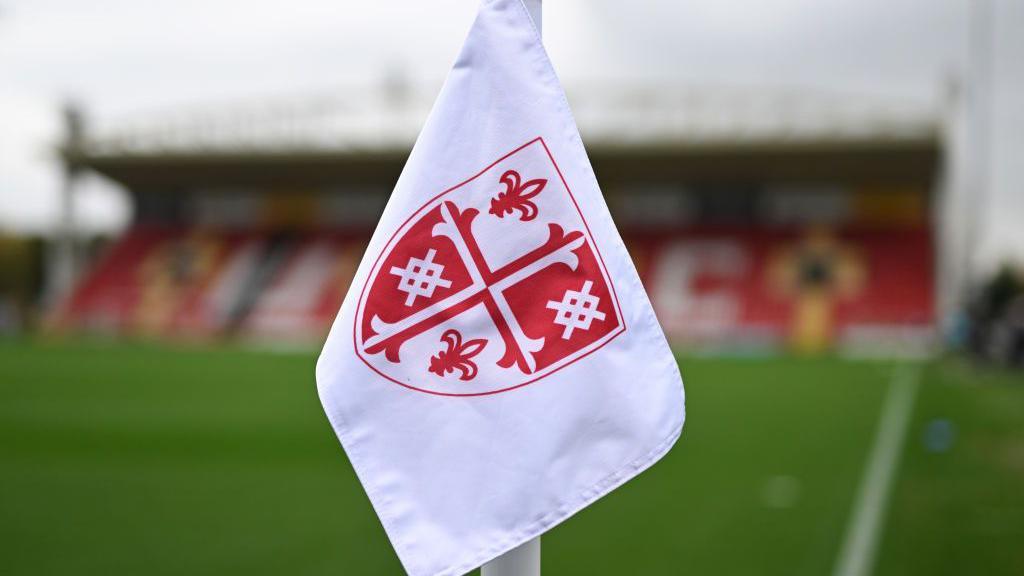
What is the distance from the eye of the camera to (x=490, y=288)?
4.71ft

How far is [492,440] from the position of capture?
1.43 m

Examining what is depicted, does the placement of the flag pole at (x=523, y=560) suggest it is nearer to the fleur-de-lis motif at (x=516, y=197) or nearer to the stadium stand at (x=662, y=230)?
the fleur-de-lis motif at (x=516, y=197)

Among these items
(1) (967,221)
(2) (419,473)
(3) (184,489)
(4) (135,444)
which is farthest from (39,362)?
(1) (967,221)

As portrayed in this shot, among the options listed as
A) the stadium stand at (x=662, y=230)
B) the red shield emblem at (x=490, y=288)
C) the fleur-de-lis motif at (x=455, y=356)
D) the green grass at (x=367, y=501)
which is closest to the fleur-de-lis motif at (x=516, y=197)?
the red shield emblem at (x=490, y=288)

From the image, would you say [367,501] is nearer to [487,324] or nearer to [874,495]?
[874,495]

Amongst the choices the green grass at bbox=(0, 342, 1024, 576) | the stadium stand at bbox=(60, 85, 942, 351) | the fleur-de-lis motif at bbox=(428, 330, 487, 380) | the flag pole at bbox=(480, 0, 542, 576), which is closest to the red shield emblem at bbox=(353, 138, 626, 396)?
the fleur-de-lis motif at bbox=(428, 330, 487, 380)

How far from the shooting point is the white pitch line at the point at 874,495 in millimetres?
4691

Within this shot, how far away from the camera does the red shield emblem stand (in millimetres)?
1434

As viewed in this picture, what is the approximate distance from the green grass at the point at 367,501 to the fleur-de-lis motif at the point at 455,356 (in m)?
3.25

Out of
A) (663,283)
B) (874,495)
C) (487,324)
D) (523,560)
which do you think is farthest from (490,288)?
(663,283)

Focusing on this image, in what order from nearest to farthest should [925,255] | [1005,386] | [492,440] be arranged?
[492,440]
[1005,386]
[925,255]

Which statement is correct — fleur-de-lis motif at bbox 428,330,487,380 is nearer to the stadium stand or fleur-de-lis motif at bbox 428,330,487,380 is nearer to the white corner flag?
the white corner flag

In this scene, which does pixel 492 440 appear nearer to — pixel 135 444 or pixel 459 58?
pixel 459 58

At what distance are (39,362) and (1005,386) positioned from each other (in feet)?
51.9
